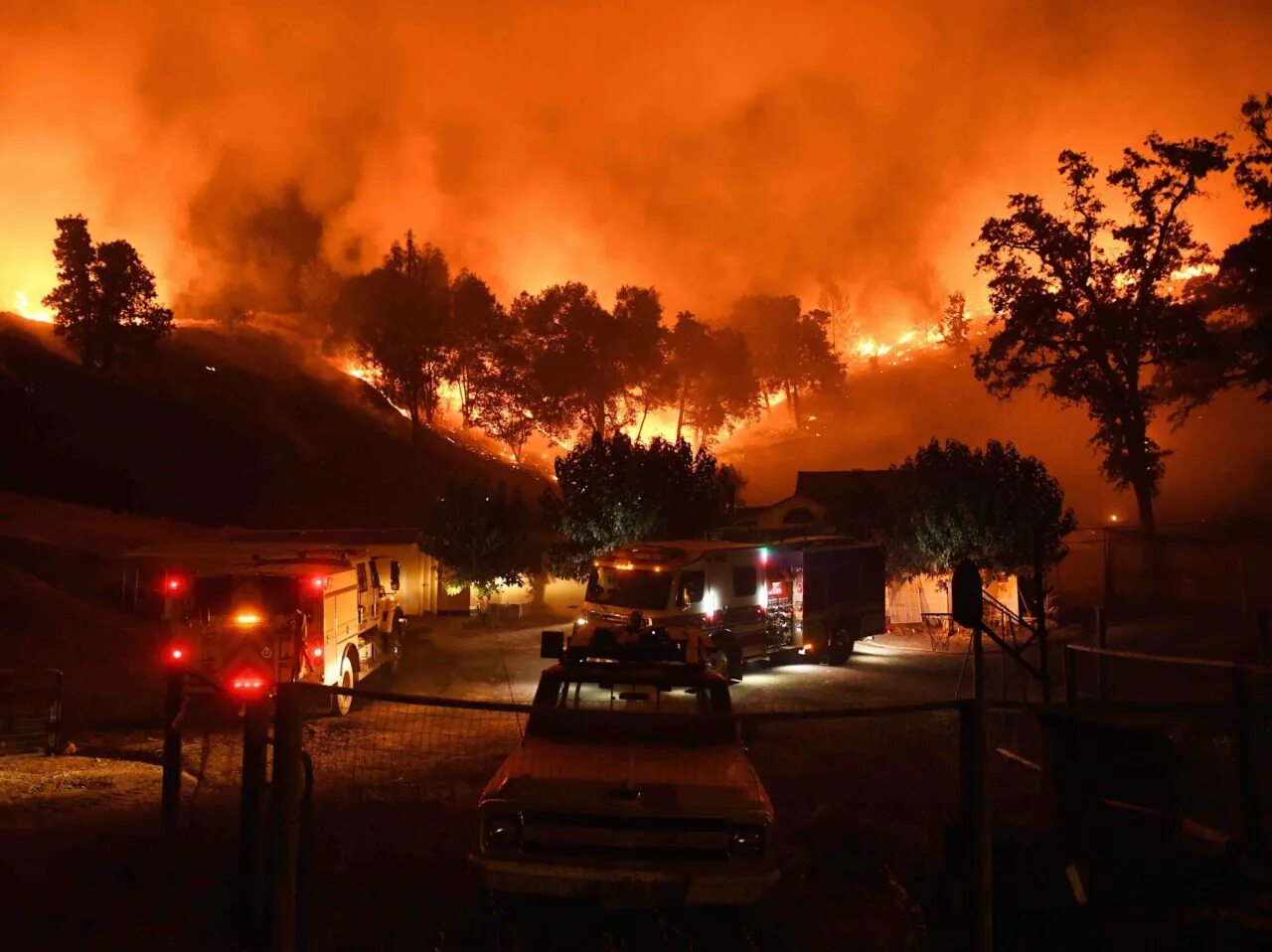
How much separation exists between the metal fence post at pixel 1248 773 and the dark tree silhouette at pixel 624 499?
81.6 feet

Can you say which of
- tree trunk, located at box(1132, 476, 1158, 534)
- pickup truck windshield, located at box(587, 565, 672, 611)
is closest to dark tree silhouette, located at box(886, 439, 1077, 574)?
tree trunk, located at box(1132, 476, 1158, 534)

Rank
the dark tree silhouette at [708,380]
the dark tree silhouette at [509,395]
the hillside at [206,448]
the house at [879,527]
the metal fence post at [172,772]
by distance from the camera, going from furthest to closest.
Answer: the dark tree silhouette at [708,380] → the dark tree silhouette at [509,395] → the hillside at [206,448] → the house at [879,527] → the metal fence post at [172,772]

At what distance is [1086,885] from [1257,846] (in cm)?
111

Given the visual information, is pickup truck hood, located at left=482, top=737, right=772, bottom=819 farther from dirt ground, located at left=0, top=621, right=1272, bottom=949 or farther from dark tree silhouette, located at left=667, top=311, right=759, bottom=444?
dark tree silhouette, located at left=667, top=311, right=759, bottom=444

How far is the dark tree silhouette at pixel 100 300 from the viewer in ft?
173

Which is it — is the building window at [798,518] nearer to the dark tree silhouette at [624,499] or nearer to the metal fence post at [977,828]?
the dark tree silhouette at [624,499]

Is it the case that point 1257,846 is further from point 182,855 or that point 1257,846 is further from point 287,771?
point 182,855

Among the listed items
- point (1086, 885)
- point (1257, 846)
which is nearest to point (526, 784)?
point (1086, 885)

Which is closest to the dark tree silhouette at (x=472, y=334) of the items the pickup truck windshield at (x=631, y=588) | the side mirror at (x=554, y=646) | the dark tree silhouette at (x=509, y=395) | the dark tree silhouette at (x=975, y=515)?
the dark tree silhouette at (x=509, y=395)

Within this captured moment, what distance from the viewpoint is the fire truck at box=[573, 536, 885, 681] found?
18.9m

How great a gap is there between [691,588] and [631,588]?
120cm

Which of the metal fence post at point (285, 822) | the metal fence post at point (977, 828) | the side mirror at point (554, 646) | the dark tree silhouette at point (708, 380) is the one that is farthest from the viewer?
the dark tree silhouette at point (708, 380)

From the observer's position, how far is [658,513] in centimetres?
3150

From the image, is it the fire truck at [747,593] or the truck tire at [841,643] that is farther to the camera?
the truck tire at [841,643]
